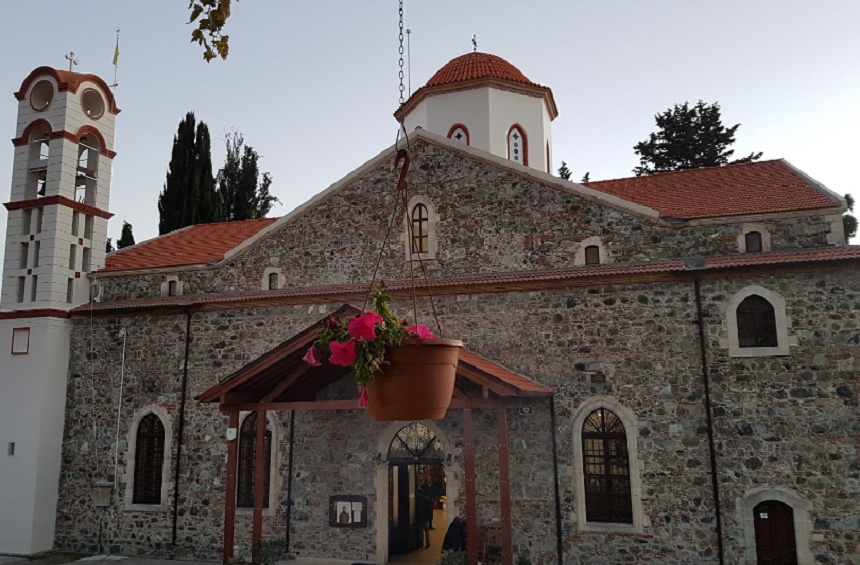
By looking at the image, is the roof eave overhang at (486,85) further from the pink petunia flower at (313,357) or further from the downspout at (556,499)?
the pink petunia flower at (313,357)

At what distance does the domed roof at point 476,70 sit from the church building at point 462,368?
149 centimetres

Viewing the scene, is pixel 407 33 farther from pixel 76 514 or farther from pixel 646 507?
pixel 76 514

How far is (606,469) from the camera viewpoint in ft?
35.8

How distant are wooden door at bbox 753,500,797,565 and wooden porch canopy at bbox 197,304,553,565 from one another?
3.71 m

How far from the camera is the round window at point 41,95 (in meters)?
15.4

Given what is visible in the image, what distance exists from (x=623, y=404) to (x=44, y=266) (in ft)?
41.5

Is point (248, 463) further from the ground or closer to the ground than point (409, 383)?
closer to the ground

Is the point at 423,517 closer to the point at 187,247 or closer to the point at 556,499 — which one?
the point at 556,499

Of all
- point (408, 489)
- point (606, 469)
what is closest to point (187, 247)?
point (408, 489)

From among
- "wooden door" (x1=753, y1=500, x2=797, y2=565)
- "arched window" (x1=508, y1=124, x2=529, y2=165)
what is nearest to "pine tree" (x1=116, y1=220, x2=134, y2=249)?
"arched window" (x1=508, y1=124, x2=529, y2=165)

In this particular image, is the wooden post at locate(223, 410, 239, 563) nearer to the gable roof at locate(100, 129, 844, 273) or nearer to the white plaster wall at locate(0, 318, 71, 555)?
the gable roof at locate(100, 129, 844, 273)

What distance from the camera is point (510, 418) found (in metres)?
11.4

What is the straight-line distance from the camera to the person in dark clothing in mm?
10617

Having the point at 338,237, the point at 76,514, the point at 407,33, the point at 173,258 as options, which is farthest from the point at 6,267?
the point at 407,33
